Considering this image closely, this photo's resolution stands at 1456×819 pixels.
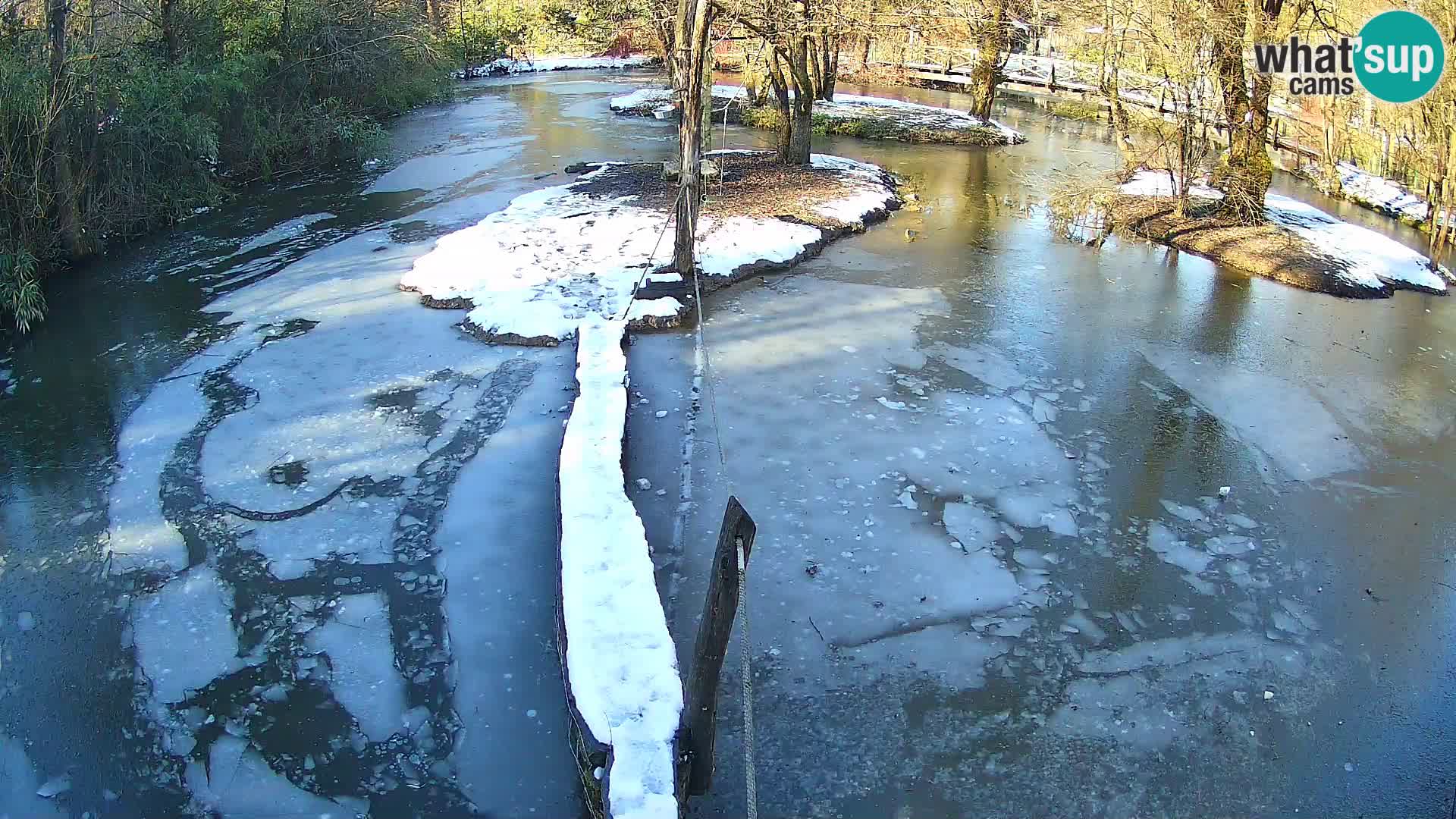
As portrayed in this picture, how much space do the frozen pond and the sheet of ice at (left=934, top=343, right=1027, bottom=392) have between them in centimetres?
9

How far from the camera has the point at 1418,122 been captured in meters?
14.0

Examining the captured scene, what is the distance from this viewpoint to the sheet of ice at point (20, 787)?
452 centimetres

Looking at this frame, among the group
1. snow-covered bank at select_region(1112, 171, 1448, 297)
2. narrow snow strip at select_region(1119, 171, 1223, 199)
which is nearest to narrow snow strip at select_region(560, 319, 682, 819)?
snow-covered bank at select_region(1112, 171, 1448, 297)

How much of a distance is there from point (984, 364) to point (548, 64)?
31847mm

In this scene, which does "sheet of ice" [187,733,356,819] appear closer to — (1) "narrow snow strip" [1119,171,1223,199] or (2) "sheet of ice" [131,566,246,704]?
Result: (2) "sheet of ice" [131,566,246,704]

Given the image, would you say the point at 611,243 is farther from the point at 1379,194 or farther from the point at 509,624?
the point at 1379,194

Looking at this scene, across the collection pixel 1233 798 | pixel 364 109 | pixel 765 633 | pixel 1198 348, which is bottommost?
pixel 1233 798

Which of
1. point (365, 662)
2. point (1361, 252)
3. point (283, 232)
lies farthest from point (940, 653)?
point (283, 232)

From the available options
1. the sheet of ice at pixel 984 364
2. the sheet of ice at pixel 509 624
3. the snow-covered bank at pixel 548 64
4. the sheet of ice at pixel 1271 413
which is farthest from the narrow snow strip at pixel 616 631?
the snow-covered bank at pixel 548 64

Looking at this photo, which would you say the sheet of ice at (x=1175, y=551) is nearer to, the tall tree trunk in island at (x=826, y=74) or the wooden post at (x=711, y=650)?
the wooden post at (x=711, y=650)

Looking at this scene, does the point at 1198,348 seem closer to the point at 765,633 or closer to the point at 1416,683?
the point at 1416,683

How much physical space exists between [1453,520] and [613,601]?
5.96m

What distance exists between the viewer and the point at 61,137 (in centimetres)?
1186

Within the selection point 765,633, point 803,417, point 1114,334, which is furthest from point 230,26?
point 765,633
